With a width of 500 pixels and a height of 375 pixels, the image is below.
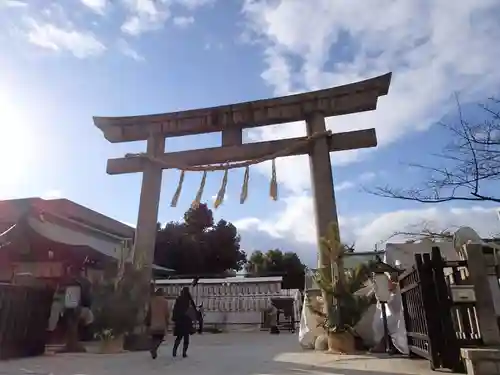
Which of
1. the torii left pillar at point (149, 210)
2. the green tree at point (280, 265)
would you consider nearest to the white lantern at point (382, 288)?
the torii left pillar at point (149, 210)

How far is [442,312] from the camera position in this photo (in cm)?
502

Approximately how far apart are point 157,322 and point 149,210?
288 centimetres

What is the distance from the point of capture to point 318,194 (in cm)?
920

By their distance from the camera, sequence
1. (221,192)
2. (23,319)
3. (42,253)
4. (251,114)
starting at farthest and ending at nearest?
(42,253)
(251,114)
(221,192)
(23,319)

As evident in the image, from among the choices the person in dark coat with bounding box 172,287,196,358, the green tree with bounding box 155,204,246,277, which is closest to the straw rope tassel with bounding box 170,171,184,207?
the person in dark coat with bounding box 172,287,196,358

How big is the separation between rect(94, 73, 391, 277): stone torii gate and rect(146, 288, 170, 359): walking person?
1202mm

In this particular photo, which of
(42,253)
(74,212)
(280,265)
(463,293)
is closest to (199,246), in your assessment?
(280,265)

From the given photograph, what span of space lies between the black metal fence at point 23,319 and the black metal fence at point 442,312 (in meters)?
7.00

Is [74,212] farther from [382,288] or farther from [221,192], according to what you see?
[382,288]

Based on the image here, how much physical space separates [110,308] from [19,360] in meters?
1.82

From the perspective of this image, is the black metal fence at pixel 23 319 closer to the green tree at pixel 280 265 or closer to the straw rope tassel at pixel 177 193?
the straw rope tassel at pixel 177 193

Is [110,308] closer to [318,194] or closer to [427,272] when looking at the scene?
[318,194]

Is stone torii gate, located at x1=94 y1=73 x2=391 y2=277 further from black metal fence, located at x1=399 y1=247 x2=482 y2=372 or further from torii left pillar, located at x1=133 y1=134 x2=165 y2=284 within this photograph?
black metal fence, located at x1=399 y1=247 x2=482 y2=372

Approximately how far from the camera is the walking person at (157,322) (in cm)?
777
